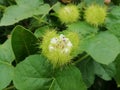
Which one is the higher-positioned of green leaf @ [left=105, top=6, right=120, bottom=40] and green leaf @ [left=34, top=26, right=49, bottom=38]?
green leaf @ [left=105, top=6, right=120, bottom=40]

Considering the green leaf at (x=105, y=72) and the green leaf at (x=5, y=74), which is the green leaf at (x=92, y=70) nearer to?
the green leaf at (x=105, y=72)

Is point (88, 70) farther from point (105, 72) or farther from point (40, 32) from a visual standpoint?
point (40, 32)

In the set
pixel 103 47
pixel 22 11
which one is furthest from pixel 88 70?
pixel 22 11

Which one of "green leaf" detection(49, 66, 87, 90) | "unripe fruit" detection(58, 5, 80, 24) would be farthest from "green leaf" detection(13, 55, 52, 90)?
"unripe fruit" detection(58, 5, 80, 24)

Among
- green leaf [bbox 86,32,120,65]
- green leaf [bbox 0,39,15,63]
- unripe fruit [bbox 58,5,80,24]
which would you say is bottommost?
green leaf [bbox 0,39,15,63]

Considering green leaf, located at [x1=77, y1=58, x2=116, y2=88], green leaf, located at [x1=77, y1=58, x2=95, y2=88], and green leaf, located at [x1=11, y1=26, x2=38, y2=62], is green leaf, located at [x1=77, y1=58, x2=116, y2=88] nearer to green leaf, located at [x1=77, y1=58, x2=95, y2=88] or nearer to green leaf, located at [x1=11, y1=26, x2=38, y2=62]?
green leaf, located at [x1=77, y1=58, x2=95, y2=88]

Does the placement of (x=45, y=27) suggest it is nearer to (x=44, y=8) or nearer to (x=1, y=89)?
(x=44, y=8)

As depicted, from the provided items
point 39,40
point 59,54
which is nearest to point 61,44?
point 59,54
